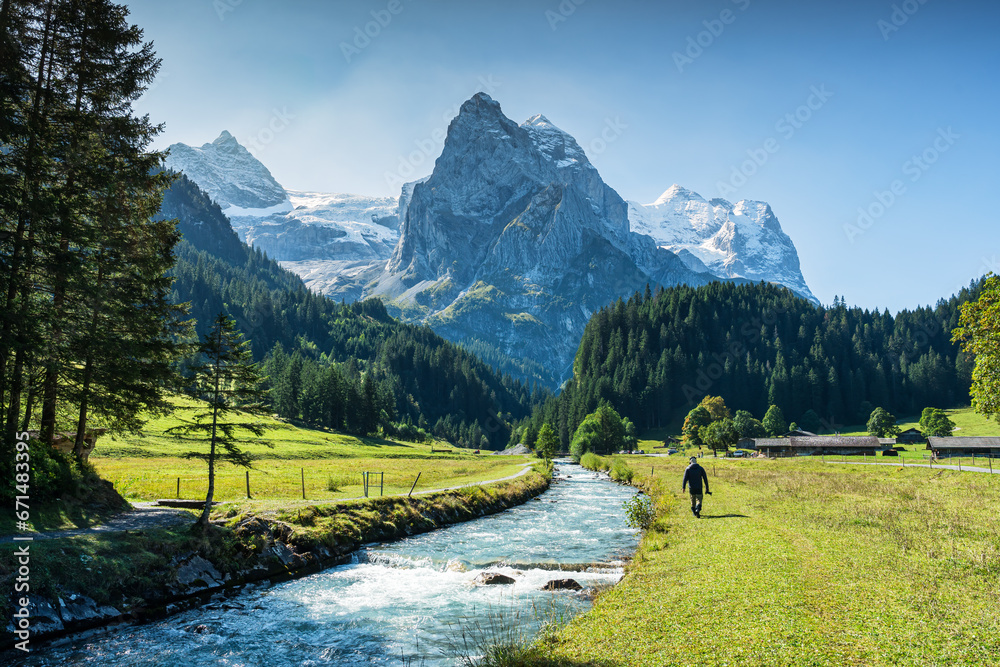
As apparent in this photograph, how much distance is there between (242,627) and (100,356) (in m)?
14.8

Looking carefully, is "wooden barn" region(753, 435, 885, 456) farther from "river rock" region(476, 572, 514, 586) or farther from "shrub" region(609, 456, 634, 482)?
"river rock" region(476, 572, 514, 586)

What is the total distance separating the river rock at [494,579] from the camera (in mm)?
22750

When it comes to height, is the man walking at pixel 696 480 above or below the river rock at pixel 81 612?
above

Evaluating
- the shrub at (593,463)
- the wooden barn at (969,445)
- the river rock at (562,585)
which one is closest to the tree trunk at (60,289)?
the river rock at (562,585)

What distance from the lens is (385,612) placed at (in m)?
19.9

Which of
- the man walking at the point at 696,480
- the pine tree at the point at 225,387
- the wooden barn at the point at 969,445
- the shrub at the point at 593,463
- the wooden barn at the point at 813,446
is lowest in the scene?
the shrub at the point at 593,463

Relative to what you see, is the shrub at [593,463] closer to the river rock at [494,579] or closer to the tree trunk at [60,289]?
the river rock at [494,579]

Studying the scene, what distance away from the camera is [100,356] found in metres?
24.4

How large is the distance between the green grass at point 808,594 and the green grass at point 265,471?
17746mm

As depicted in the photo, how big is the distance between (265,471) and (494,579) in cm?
4507

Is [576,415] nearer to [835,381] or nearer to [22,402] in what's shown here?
[835,381]

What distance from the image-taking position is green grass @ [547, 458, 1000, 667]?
11.0 m

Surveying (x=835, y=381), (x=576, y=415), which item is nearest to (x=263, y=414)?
(x=576, y=415)

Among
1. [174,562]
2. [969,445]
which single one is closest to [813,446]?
[969,445]
